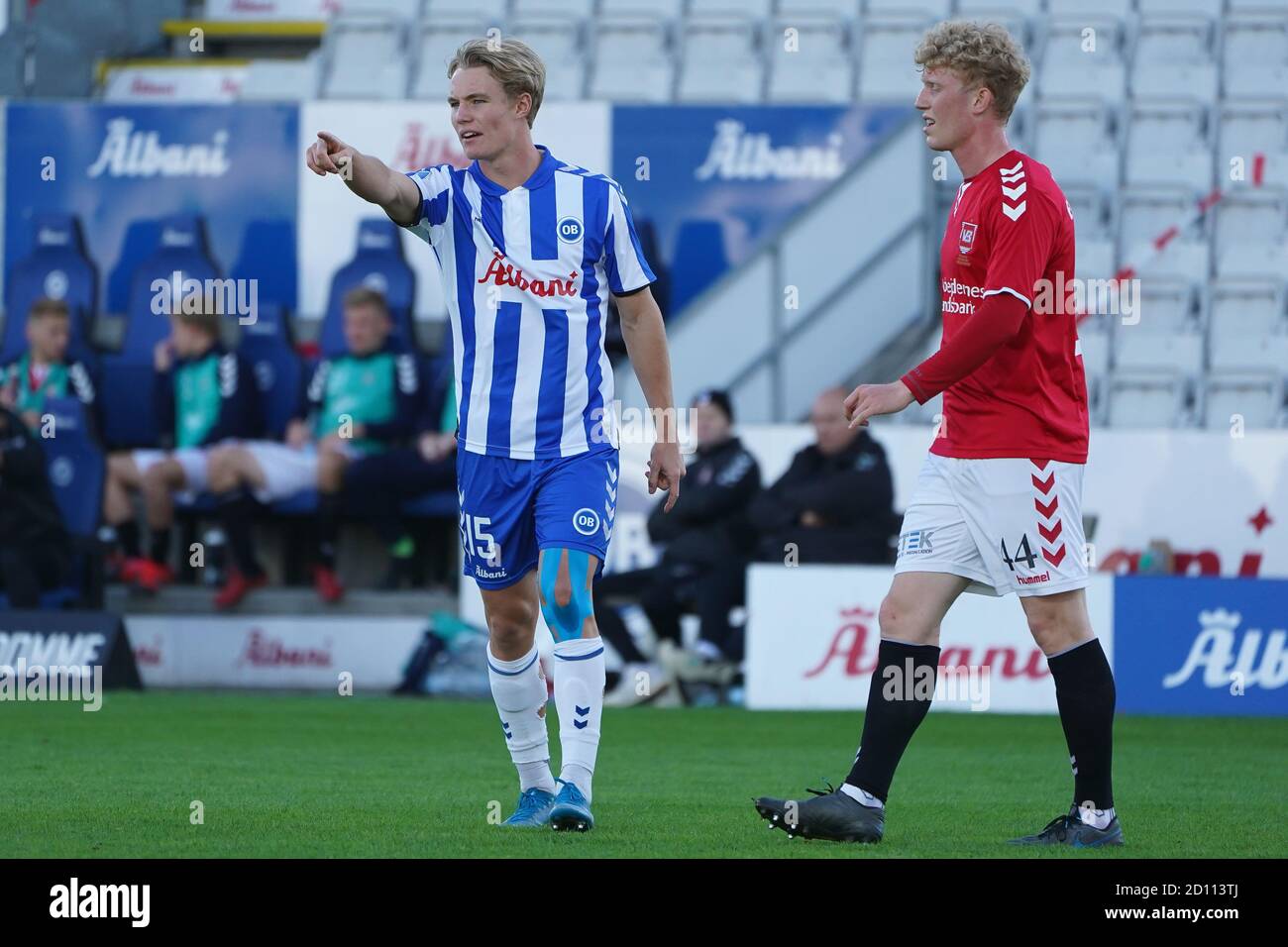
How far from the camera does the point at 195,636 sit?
539 inches

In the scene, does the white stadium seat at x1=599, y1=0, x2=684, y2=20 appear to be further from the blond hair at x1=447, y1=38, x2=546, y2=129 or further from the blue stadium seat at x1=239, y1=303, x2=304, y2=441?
the blond hair at x1=447, y1=38, x2=546, y2=129

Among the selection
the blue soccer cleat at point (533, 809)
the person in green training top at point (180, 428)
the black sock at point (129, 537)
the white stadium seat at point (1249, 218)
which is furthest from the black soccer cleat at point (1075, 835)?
the white stadium seat at point (1249, 218)

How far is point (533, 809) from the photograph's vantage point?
18.9 feet

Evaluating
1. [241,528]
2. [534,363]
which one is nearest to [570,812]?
[534,363]

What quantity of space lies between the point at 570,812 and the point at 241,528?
842 centimetres

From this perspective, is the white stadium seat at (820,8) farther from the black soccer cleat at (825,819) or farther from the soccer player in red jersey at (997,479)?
the black soccer cleat at (825,819)

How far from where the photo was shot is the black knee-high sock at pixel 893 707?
17.5ft

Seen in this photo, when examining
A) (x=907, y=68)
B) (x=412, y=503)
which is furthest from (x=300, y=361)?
(x=907, y=68)

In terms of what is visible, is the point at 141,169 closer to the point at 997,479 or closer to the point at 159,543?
the point at 159,543

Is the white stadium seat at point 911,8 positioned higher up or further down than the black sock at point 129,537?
higher up

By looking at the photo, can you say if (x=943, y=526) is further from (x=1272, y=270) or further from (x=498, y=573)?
(x=1272, y=270)

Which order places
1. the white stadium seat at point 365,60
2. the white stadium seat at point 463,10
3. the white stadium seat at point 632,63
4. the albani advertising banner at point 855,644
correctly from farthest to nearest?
the white stadium seat at point 463,10
the white stadium seat at point 365,60
the white stadium seat at point 632,63
the albani advertising banner at point 855,644

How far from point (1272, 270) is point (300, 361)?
22.3 feet

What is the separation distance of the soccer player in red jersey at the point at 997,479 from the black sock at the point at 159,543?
9228 mm
